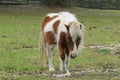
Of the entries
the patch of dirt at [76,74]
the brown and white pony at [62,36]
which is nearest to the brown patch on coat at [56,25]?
the brown and white pony at [62,36]

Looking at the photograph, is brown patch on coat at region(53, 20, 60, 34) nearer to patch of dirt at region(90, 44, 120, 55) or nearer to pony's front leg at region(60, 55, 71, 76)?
pony's front leg at region(60, 55, 71, 76)

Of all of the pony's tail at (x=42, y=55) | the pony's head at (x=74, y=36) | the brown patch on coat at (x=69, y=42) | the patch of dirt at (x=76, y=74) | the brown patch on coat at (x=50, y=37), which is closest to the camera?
the pony's head at (x=74, y=36)

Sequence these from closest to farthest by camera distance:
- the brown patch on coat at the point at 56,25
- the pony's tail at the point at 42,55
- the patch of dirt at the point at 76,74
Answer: the patch of dirt at the point at 76,74
the brown patch on coat at the point at 56,25
the pony's tail at the point at 42,55

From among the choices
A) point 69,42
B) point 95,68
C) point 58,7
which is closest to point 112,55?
point 95,68

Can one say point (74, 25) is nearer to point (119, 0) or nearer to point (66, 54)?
point (66, 54)

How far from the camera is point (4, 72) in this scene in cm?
907

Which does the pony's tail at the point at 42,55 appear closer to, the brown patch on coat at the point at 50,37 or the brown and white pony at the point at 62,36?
the brown and white pony at the point at 62,36

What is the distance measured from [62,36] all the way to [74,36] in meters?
0.49

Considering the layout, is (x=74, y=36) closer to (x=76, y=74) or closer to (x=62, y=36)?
(x=62, y=36)

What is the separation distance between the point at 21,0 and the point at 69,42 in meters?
34.5

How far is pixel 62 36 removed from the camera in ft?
28.2

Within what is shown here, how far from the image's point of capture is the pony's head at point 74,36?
812cm

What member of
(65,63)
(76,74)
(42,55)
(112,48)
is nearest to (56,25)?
(65,63)

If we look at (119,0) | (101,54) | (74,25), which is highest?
(74,25)
